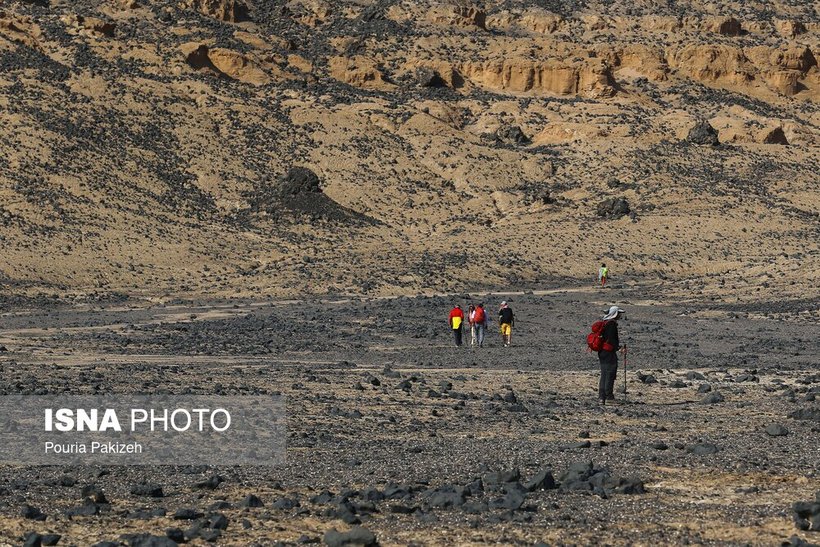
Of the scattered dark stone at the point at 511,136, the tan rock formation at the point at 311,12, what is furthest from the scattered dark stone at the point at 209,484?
the tan rock formation at the point at 311,12

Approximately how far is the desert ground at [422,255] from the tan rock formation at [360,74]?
15cm

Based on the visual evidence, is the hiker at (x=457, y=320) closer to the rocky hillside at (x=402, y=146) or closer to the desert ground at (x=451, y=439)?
the desert ground at (x=451, y=439)

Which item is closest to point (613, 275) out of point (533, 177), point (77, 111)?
point (533, 177)

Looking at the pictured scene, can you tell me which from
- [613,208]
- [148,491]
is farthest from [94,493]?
[613,208]

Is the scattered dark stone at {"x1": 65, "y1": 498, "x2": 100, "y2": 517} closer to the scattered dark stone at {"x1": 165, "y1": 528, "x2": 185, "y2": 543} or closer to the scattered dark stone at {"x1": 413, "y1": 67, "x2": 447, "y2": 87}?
the scattered dark stone at {"x1": 165, "y1": 528, "x2": 185, "y2": 543}

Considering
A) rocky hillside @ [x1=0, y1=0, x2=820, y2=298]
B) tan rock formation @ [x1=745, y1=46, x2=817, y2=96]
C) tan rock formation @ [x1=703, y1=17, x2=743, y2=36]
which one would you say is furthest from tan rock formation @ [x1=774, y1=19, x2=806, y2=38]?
tan rock formation @ [x1=745, y1=46, x2=817, y2=96]

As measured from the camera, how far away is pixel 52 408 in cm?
1333

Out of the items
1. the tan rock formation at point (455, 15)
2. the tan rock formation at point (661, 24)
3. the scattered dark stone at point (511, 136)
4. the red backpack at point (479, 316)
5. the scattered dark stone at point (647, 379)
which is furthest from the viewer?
the tan rock formation at point (661, 24)

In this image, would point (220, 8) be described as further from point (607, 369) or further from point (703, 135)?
point (607, 369)

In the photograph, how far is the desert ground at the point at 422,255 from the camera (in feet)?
30.3

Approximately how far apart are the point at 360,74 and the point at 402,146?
892 cm

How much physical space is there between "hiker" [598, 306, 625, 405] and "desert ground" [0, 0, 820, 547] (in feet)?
0.95

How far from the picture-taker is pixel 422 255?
46.4m

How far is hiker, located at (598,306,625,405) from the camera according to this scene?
15.4 meters
